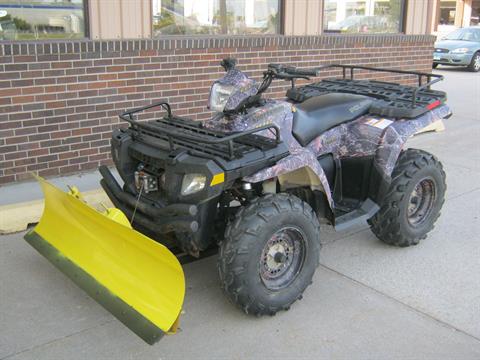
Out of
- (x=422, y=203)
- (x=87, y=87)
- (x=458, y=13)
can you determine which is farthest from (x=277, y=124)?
(x=458, y=13)

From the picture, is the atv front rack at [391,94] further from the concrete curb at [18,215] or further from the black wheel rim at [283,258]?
the concrete curb at [18,215]

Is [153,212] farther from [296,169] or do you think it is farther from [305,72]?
[305,72]

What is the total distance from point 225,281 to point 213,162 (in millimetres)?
707

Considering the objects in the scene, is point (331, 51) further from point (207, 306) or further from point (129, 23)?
point (207, 306)

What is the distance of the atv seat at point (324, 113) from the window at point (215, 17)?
271cm

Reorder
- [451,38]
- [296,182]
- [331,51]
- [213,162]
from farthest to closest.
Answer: [451,38] < [331,51] < [296,182] < [213,162]

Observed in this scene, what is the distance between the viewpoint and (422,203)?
481 cm

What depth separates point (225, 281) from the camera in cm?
340

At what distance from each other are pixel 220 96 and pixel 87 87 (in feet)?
8.51

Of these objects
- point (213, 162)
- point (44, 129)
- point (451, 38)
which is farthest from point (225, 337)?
point (451, 38)

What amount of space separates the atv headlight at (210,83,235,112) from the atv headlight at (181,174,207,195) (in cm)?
67

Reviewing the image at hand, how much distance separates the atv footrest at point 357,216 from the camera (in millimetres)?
4147

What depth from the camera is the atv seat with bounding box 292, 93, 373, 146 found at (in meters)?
4.01

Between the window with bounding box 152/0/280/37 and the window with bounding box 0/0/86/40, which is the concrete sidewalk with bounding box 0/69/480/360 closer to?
the window with bounding box 0/0/86/40
